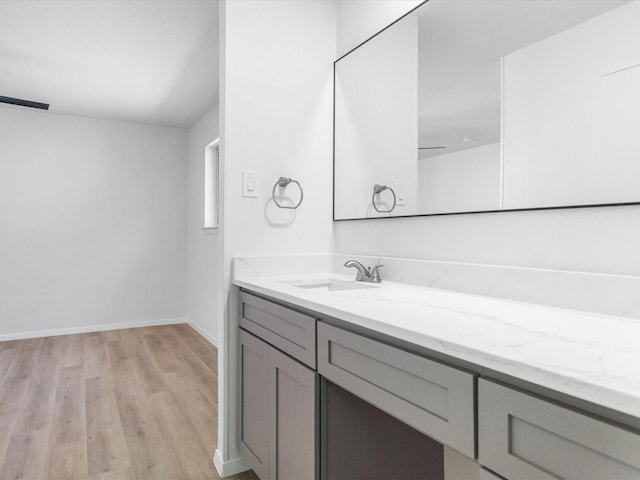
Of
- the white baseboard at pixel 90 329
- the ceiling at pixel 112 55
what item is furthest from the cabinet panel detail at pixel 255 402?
the white baseboard at pixel 90 329

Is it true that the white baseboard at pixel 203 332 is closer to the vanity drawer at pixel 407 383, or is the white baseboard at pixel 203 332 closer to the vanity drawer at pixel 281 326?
the vanity drawer at pixel 281 326

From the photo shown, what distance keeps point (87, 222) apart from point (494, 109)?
446 cm

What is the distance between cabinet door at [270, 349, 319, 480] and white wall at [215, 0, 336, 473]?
453mm

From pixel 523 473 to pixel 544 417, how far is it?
0.11m

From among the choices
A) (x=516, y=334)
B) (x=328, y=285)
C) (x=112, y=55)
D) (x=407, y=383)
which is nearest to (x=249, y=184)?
(x=328, y=285)

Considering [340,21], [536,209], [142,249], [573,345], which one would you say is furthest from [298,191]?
[142,249]

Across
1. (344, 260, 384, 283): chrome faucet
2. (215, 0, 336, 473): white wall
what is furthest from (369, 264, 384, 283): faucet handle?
(215, 0, 336, 473): white wall

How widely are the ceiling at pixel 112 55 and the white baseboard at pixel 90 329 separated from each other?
7.67 feet

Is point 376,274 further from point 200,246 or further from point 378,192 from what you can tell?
point 200,246

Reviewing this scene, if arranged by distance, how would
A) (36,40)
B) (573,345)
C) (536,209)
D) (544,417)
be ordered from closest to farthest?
(544,417), (573,345), (536,209), (36,40)

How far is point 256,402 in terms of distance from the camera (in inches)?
65.3

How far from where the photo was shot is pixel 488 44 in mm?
1404

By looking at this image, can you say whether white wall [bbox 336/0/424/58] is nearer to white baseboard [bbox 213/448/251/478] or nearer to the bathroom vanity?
the bathroom vanity

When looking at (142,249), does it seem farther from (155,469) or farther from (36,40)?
(155,469)
